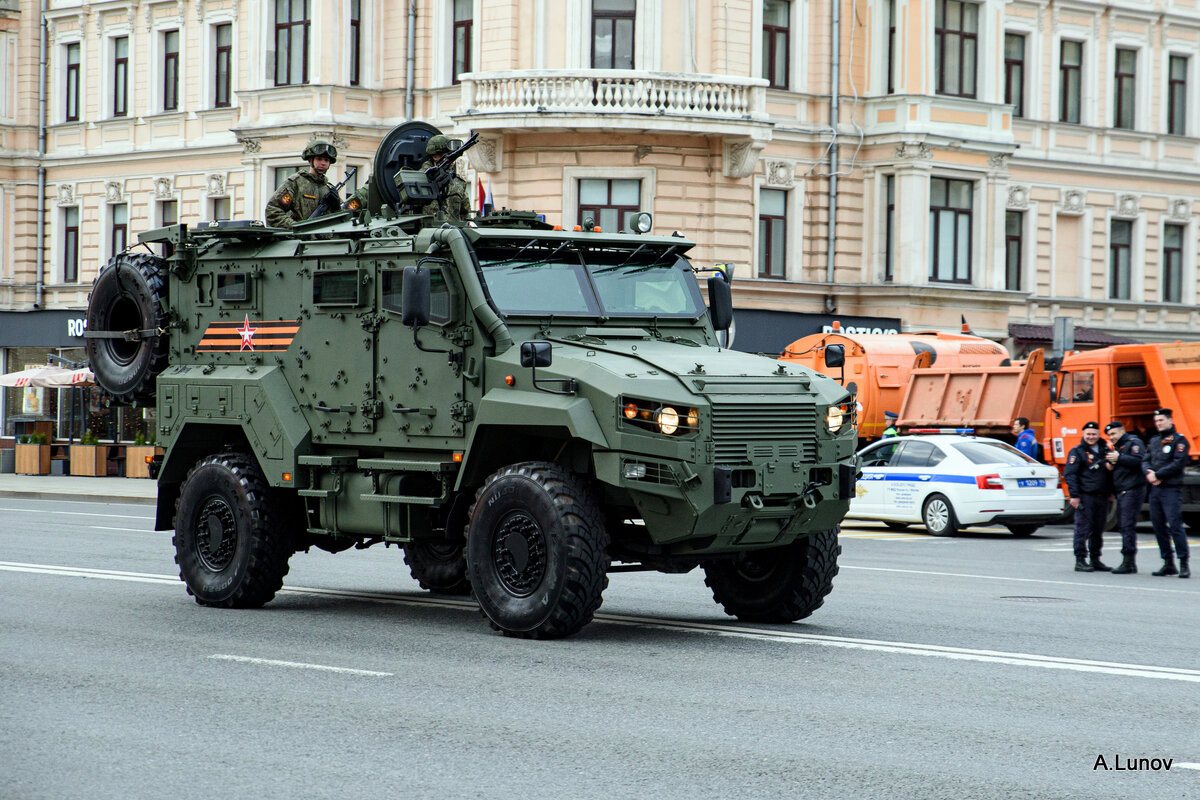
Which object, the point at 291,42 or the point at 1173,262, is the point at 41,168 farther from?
the point at 1173,262

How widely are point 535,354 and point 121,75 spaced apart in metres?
36.4

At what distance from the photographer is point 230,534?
13.2 metres

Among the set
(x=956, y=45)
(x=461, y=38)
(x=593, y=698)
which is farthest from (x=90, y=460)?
(x=593, y=698)

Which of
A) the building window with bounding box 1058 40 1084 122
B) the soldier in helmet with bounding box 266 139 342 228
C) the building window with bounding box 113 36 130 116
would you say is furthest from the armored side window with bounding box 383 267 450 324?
the building window with bounding box 113 36 130 116

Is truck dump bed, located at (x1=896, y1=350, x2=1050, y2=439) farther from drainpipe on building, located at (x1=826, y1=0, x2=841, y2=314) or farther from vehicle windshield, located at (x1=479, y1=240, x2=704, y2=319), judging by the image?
vehicle windshield, located at (x1=479, y1=240, x2=704, y2=319)

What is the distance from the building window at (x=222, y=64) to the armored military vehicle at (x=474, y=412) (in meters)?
28.6

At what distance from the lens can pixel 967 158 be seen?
126ft

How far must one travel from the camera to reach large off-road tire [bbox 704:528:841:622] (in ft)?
39.9

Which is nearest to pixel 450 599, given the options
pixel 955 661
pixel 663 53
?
pixel 955 661

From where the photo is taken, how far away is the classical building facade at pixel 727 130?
34.8 metres

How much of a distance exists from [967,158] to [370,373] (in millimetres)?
28170

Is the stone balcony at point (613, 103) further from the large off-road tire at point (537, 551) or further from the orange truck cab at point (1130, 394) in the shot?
the large off-road tire at point (537, 551)

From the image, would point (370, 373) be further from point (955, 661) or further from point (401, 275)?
point (955, 661)

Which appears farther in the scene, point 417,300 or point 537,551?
point 417,300
